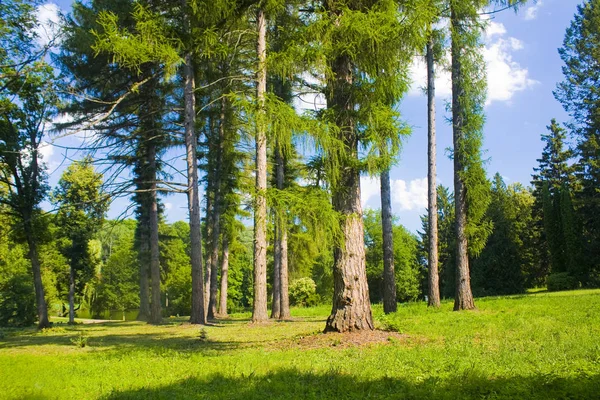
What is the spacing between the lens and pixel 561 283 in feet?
86.8

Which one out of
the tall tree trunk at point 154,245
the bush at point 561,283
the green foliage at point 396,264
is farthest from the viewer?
the green foliage at point 396,264

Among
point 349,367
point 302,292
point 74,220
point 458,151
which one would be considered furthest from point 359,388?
point 302,292

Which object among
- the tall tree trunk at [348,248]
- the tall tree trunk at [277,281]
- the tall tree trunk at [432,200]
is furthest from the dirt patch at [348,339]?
the tall tree trunk at [277,281]

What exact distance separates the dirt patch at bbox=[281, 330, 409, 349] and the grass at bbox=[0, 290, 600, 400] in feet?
0.14

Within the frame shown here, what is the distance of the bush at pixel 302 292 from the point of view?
119 ft

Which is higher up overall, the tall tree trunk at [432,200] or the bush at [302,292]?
the tall tree trunk at [432,200]

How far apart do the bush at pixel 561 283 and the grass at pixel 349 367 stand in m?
19.1

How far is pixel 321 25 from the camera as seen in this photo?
8383 mm

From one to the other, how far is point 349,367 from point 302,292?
31.7 metres

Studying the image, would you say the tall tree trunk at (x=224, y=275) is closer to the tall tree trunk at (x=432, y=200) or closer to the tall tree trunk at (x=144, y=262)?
the tall tree trunk at (x=144, y=262)

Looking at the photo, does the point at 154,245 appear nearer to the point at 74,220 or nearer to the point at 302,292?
the point at 74,220

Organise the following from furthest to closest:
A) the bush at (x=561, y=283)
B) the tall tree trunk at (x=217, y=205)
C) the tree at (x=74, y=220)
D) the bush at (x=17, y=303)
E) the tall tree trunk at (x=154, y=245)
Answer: the bush at (x=17, y=303), the bush at (x=561, y=283), the tree at (x=74, y=220), the tall tree trunk at (x=217, y=205), the tall tree trunk at (x=154, y=245)

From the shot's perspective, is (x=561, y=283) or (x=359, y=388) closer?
(x=359, y=388)

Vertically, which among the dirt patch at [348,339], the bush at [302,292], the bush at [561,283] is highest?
the dirt patch at [348,339]
